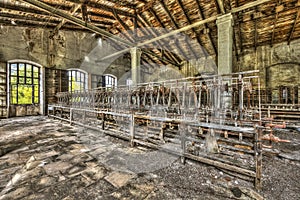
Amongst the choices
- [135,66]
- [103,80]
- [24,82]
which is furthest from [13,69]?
[135,66]

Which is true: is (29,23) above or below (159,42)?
above

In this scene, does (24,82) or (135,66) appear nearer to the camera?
(24,82)

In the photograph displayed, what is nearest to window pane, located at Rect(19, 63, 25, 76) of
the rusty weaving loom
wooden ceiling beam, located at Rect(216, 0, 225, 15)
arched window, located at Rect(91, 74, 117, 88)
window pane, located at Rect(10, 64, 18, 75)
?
window pane, located at Rect(10, 64, 18, 75)

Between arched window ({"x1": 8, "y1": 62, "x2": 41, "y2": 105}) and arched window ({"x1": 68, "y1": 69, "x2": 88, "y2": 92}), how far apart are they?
5.62 feet

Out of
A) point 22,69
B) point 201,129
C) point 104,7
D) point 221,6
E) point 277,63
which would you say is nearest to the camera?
point 201,129

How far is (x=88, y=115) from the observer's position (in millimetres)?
5816

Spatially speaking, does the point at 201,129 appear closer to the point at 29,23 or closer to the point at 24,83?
the point at 24,83

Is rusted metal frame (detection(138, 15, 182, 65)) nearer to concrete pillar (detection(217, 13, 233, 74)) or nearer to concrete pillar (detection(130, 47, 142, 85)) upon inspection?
concrete pillar (detection(130, 47, 142, 85))

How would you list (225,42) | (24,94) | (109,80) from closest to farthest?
(225,42) → (24,94) → (109,80)

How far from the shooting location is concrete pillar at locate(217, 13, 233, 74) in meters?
4.95

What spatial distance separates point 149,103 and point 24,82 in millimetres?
7350

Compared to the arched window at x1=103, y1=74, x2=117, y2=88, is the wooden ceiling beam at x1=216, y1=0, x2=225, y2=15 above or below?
above

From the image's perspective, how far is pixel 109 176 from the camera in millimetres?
1825

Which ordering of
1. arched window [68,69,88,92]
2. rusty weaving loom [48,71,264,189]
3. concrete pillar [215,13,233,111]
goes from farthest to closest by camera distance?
1. arched window [68,69,88,92]
2. concrete pillar [215,13,233,111]
3. rusty weaving loom [48,71,264,189]
